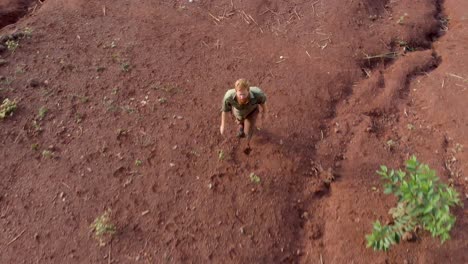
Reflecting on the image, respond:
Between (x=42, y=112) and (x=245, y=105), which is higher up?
(x=245, y=105)

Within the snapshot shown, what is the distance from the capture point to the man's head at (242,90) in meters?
3.35

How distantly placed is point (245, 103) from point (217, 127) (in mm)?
844

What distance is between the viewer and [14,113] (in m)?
4.34

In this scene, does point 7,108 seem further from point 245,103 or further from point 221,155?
point 245,103

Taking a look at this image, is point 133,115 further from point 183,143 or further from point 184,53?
point 184,53

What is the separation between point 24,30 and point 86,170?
2.53 metres

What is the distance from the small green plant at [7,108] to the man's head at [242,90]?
8.68ft

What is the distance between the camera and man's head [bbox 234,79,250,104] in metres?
3.35

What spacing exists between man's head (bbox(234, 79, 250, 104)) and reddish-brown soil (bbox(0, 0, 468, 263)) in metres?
0.85

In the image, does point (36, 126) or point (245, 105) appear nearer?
point (245, 105)

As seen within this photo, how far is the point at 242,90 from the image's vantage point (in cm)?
336

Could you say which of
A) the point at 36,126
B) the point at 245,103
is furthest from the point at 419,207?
the point at 36,126

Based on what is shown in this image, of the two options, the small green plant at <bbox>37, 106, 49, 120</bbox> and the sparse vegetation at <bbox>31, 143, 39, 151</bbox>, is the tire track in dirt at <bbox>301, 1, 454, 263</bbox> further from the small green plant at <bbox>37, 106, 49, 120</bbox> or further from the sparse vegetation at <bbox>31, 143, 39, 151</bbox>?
the small green plant at <bbox>37, 106, 49, 120</bbox>

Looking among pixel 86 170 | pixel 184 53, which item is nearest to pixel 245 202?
pixel 86 170
